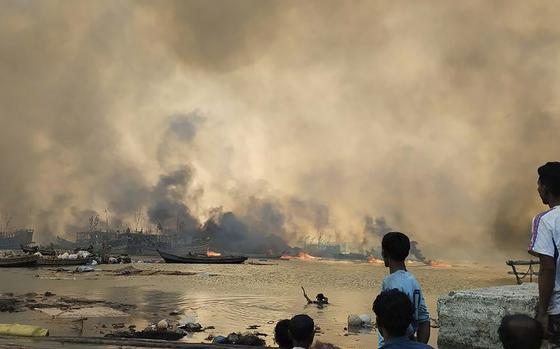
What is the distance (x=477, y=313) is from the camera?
8523mm

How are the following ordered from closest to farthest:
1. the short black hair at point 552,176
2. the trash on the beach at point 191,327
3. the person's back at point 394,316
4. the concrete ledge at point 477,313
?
the person's back at point 394,316 < the short black hair at point 552,176 < the concrete ledge at point 477,313 < the trash on the beach at point 191,327

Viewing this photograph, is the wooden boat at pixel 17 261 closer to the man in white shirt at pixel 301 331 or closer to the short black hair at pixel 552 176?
the man in white shirt at pixel 301 331

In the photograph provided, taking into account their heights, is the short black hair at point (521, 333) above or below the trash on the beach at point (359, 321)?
above

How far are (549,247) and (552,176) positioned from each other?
64 cm

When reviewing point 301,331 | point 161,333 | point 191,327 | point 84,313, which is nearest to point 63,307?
point 84,313

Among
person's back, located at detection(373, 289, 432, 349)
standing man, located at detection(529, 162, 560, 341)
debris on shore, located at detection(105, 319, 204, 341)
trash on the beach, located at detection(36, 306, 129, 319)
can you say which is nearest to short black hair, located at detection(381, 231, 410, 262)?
person's back, located at detection(373, 289, 432, 349)

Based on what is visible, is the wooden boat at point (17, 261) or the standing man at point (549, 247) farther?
the wooden boat at point (17, 261)

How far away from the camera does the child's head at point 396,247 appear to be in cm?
440

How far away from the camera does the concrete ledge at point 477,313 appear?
807cm

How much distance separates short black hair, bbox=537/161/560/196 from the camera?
158 inches

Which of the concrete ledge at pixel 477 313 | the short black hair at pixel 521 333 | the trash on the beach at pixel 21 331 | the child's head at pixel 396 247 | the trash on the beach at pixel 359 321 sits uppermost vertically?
the child's head at pixel 396 247

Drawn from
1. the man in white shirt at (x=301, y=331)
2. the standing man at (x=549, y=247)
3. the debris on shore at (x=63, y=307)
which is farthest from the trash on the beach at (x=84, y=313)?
the standing man at (x=549, y=247)

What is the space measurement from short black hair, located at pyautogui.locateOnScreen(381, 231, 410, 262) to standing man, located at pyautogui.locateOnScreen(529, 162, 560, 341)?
1026mm

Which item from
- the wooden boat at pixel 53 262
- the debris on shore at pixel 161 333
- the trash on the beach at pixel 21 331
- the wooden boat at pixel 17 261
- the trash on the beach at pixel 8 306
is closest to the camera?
the trash on the beach at pixel 21 331
